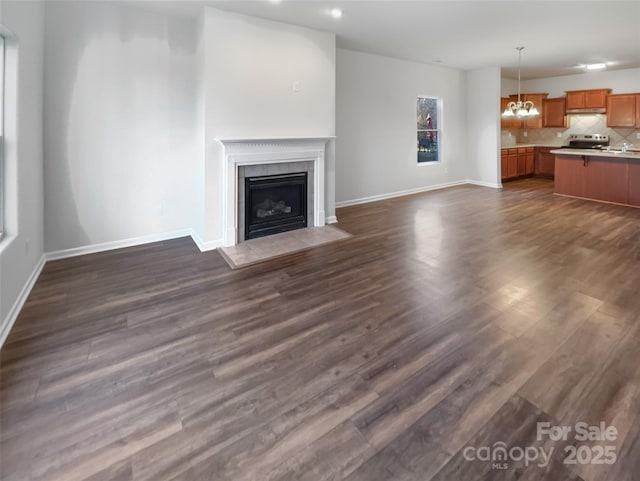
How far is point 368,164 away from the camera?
7.24 metres

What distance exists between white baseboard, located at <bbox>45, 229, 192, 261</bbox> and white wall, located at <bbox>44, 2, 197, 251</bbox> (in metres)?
0.05

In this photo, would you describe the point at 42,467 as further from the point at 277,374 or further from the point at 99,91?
the point at 99,91

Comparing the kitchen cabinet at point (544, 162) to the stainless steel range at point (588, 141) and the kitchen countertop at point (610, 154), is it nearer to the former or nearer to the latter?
the stainless steel range at point (588, 141)

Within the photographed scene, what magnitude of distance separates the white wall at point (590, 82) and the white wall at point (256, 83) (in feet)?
25.4

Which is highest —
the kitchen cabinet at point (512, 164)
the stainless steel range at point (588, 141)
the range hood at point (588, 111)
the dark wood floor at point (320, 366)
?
the range hood at point (588, 111)

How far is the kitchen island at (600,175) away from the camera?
6442 mm

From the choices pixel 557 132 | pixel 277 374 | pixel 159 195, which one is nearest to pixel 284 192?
pixel 159 195

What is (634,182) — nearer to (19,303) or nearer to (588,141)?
(588,141)

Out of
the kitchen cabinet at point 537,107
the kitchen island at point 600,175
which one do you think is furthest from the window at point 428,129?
the kitchen cabinet at point 537,107

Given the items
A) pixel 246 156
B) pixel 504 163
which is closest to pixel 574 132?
pixel 504 163

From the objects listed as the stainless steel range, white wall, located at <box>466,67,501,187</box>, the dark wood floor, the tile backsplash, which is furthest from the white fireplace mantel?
the stainless steel range

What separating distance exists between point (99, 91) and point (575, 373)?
528cm

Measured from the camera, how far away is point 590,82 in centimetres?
908

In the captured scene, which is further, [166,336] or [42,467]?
[166,336]
